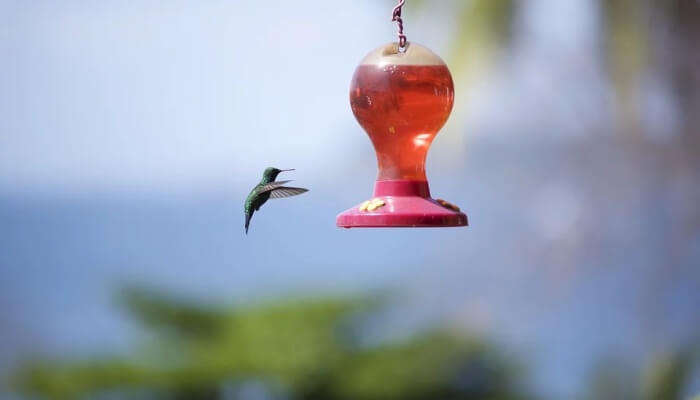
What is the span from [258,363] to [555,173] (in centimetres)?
314

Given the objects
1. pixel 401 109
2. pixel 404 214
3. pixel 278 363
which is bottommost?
pixel 278 363

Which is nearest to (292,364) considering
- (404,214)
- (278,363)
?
(278,363)

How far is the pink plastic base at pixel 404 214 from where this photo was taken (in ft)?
8.90

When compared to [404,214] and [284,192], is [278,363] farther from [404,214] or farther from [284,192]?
[404,214]

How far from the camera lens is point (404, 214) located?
273cm

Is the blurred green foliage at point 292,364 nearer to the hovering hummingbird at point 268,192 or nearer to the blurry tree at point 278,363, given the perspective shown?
the blurry tree at point 278,363

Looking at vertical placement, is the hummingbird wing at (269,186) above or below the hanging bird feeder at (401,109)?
below

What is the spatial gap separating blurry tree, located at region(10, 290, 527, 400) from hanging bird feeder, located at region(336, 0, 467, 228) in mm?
7016

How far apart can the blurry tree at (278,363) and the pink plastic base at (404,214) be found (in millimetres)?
7132

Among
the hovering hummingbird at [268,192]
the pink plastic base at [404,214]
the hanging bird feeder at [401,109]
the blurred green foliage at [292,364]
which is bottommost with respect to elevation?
the blurred green foliage at [292,364]

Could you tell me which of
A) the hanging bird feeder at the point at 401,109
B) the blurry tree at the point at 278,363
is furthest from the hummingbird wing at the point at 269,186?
the blurry tree at the point at 278,363

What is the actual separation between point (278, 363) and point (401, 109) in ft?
25.5

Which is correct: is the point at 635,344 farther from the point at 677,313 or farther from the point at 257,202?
the point at 257,202

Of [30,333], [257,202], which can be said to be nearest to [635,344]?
[30,333]
